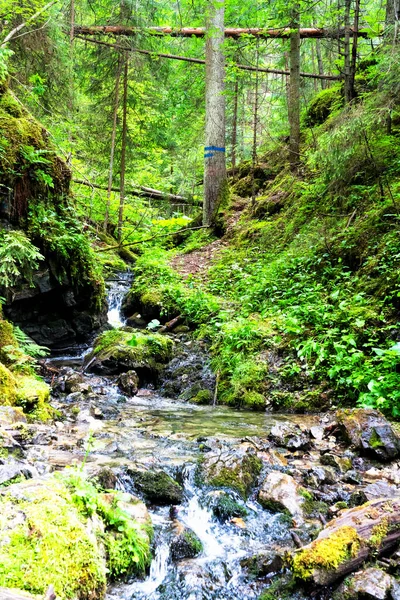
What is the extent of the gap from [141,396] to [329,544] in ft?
17.1

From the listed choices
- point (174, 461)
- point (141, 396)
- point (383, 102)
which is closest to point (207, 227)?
point (383, 102)

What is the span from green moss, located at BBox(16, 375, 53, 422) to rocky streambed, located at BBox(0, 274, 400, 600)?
8.3 inches

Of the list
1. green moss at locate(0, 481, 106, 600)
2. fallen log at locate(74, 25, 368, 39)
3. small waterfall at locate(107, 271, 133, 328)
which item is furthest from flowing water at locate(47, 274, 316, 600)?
fallen log at locate(74, 25, 368, 39)

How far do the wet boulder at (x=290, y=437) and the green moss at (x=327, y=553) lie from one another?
2.01 m

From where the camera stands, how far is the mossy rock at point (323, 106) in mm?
13413

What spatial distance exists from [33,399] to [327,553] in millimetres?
3653

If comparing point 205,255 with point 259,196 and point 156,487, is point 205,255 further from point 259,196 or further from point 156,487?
point 156,487

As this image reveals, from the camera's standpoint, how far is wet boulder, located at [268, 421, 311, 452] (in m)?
4.69

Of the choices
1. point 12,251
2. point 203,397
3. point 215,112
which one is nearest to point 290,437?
point 203,397

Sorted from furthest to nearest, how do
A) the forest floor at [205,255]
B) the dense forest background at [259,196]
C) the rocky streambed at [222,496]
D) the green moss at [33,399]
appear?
the forest floor at [205,255]
the dense forest background at [259,196]
the green moss at [33,399]
the rocky streambed at [222,496]

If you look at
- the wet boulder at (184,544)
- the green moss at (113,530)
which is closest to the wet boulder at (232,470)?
the wet boulder at (184,544)

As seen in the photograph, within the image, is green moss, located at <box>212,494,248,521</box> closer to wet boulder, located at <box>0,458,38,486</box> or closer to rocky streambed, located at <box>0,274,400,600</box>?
rocky streambed, located at <box>0,274,400,600</box>

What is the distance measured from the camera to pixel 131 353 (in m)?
8.09

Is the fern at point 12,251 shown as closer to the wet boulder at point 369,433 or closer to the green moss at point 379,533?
the wet boulder at point 369,433
